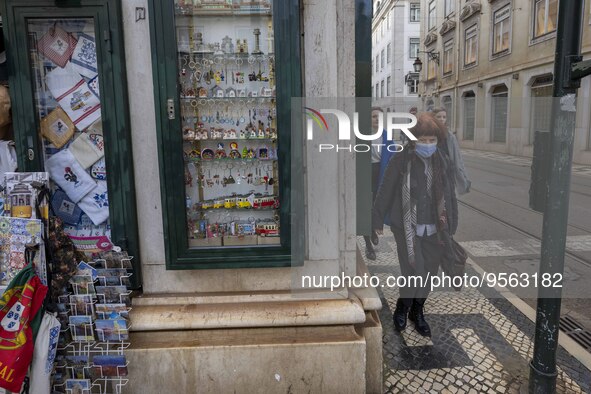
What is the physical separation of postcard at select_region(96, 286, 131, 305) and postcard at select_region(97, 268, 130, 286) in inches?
1.6

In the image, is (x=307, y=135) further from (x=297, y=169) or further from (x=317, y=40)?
(x=317, y=40)

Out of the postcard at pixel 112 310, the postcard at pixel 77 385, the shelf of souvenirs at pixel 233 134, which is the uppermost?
the shelf of souvenirs at pixel 233 134

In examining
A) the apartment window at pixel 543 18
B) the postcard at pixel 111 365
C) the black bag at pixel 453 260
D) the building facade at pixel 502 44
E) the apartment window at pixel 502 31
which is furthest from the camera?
the apartment window at pixel 502 31

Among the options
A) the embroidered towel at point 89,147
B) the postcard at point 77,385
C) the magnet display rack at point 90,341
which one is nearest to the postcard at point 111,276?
the magnet display rack at point 90,341

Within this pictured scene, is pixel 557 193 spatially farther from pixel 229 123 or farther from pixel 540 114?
pixel 229 123

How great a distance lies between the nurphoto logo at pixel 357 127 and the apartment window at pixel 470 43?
27.4ft

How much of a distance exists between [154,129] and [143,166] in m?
0.26

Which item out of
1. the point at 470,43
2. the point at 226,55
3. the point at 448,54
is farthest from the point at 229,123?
the point at 470,43

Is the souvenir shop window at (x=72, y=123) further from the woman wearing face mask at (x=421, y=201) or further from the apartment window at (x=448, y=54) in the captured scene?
the apartment window at (x=448, y=54)

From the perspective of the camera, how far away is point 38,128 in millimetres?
2410

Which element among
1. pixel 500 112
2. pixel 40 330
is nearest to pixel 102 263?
pixel 40 330

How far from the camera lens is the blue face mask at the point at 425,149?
105 inches

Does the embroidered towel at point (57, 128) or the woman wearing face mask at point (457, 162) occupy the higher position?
the embroidered towel at point (57, 128)

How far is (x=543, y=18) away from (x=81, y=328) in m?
14.3
